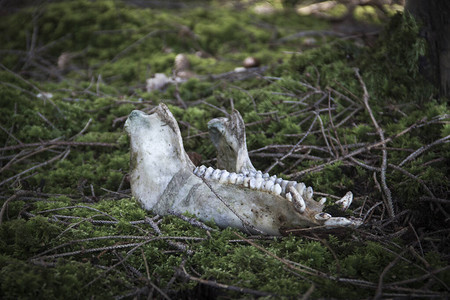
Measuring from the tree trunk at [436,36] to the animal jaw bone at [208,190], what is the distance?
2265 mm

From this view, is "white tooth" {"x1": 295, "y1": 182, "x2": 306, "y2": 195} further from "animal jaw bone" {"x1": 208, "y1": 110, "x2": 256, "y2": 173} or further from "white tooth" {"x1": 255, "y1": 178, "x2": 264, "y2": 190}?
"animal jaw bone" {"x1": 208, "y1": 110, "x2": 256, "y2": 173}

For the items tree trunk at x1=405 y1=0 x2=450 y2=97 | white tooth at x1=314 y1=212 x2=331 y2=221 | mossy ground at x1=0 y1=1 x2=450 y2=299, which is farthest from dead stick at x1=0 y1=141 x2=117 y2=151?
tree trunk at x1=405 y1=0 x2=450 y2=97

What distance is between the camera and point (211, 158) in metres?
3.85

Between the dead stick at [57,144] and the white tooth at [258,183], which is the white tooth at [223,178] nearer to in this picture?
the white tooth at [258,183]

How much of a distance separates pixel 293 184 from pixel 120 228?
3.93 ft

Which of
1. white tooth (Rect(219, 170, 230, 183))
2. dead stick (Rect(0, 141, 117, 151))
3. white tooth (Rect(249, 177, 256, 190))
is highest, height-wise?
white tooth (Rect(249, 177, 256, 190))

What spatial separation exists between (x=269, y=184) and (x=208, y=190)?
46cm

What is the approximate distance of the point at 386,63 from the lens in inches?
169

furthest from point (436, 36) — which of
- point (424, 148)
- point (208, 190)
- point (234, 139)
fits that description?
point (208, 190)

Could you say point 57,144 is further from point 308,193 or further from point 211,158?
point 308,193

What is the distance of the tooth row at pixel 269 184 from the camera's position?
248 cm

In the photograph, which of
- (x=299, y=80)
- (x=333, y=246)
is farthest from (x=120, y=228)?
(x=299, y=80)

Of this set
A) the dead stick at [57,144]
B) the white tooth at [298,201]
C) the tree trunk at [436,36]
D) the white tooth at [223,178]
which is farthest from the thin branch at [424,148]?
the dead stick at [57,144]

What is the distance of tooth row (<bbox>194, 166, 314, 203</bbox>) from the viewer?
97.6 inches
